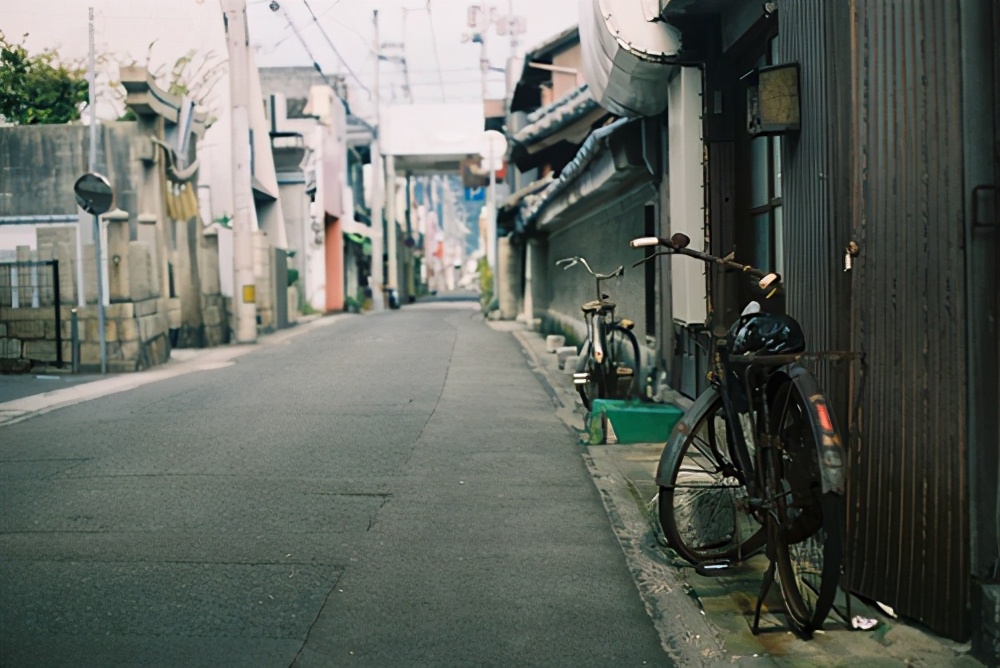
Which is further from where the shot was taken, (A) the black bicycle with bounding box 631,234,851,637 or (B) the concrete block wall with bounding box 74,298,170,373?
(B) the concrete block wall with bounding box 74,298,170,373

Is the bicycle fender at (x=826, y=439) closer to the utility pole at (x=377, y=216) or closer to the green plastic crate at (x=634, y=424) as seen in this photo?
the green plastic crate at (x=634, y=424)

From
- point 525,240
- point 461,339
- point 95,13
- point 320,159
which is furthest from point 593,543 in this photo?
point 320,159

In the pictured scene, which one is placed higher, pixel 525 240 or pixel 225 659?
pixel 525 240

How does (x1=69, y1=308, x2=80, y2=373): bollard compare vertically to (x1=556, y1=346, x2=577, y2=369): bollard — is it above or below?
above

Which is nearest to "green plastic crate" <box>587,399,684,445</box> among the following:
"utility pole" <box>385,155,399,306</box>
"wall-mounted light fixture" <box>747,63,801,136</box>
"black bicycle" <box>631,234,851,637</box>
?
"black bicycle" <box>631,234,851,637</box>

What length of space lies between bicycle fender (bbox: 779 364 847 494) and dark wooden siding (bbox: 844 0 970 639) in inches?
12.8

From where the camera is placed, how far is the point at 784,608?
14.4 ft

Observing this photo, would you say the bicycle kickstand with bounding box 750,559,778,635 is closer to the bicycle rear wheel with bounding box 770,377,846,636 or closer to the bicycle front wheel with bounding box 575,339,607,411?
the bicycle rear wheel with bounding box 770,377,846,636

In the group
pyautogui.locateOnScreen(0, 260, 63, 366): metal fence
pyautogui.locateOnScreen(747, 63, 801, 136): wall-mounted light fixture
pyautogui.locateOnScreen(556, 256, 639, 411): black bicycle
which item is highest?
pyautogui.locateOnScreen(747, 63, 801, 136): wall-mounted light fixture

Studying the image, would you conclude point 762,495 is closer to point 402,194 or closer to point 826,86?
point 826,86

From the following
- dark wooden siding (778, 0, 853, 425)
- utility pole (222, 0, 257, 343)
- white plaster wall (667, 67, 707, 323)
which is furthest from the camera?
utility pole (222, 0, 257, 343)

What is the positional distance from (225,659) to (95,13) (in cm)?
1415

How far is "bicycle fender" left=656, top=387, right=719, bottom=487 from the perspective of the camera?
490 cm

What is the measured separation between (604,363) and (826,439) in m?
7.10
